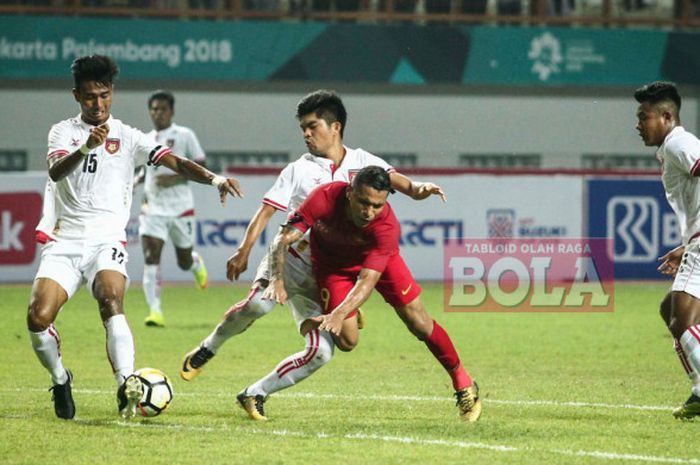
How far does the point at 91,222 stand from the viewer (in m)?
8.13

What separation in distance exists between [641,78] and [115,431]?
22.3 metres

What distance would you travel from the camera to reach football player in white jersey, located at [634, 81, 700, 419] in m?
7.98

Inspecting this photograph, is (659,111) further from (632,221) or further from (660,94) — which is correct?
(632,221)

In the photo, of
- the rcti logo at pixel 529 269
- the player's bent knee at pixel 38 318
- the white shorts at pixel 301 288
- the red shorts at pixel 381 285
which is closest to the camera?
the player's bent knee at pixel 38 318

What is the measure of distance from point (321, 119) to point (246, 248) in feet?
3.65

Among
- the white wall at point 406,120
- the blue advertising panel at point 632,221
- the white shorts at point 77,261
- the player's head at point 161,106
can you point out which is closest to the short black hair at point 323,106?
the white shorts at point 77,261

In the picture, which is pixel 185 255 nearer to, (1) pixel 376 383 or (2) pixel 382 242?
(1) pixel 376 383

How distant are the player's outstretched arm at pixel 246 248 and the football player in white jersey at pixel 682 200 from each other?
8.34 ft

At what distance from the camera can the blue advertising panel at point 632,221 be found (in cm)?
2128

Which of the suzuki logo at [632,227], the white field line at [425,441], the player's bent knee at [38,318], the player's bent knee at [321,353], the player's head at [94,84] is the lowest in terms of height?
the suzuki logo at [632,227]

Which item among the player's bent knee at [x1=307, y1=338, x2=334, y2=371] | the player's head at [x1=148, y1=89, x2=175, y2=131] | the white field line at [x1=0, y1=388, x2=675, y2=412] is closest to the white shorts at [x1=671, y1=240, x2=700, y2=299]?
the white field line at [x1=0, y1=388, x2=675, y2=412]

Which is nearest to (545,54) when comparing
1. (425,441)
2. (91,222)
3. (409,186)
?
(409,186)

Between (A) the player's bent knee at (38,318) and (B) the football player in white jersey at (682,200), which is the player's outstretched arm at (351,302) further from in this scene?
(B) the football player in white jersey at (682,200)

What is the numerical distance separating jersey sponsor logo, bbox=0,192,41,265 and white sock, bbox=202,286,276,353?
1135 cm
